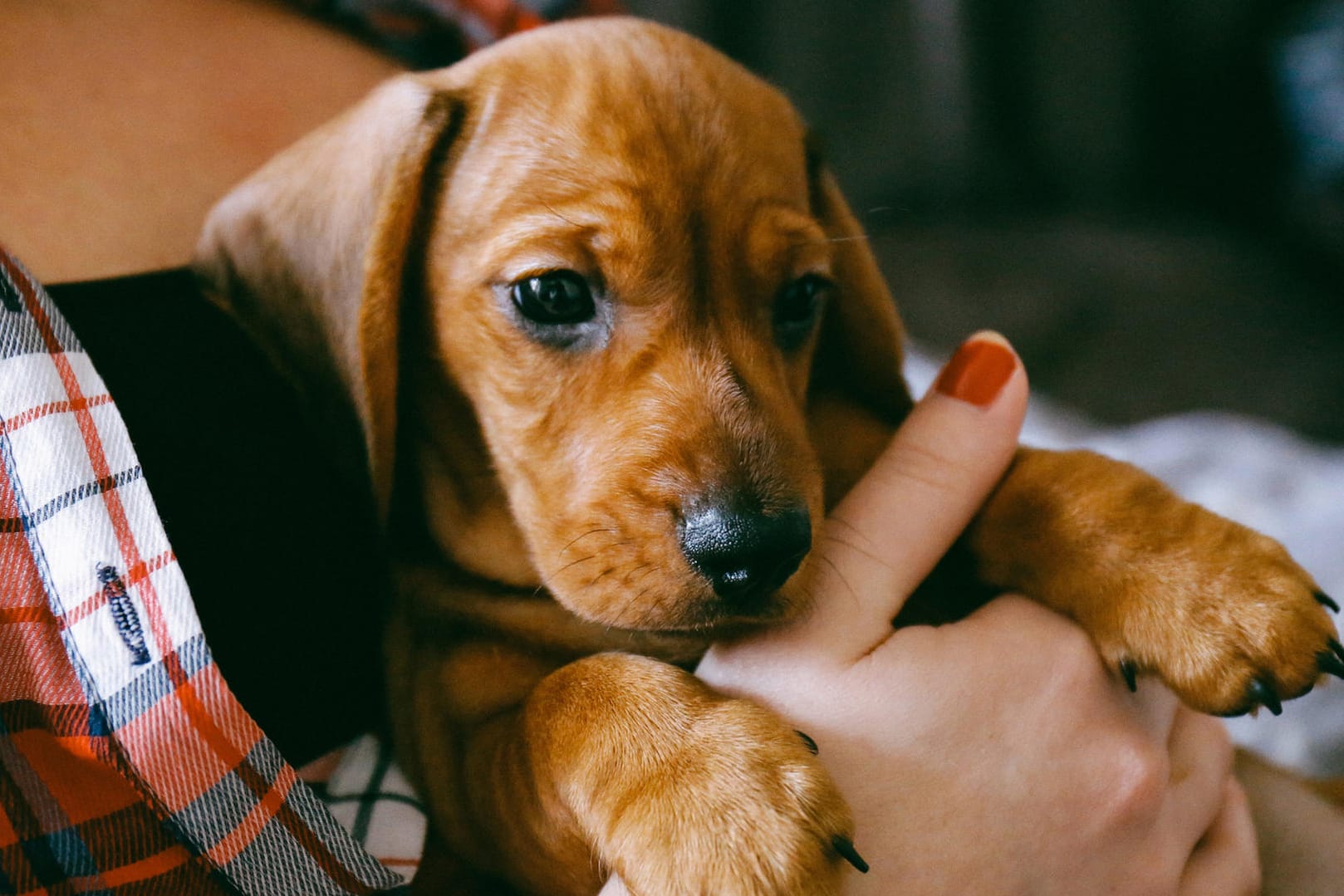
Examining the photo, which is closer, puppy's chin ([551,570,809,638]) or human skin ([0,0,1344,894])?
puppy's chin ([551,570,809,638])

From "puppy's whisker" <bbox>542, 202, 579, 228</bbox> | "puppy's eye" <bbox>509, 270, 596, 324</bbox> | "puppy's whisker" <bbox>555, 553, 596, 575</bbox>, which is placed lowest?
"puppy's whisker" <bbox>555, 553, 596, 575</bbox>

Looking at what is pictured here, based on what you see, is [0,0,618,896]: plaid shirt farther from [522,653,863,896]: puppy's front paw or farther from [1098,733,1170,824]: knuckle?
[1098,733,1170,824]: knuckle

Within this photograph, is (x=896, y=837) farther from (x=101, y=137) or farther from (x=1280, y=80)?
(x=1280, y=80)

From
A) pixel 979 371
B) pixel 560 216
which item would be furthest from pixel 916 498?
pixel 560 216

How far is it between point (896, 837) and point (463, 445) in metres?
0.80

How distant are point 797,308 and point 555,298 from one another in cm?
39

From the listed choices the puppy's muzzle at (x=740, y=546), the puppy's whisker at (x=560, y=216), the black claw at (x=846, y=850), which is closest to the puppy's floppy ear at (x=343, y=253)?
the puppy's whisker at (x=560, y=216)

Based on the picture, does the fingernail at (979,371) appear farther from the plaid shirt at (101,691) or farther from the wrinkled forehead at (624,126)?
the plaid shirt at (101,691)

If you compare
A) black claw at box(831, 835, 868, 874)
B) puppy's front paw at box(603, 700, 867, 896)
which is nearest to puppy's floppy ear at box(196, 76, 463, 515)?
puppy's front paw at box(603, 700, 867, 896)

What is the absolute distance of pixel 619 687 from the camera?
110 centimetres

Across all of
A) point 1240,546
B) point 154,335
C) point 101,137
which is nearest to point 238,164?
point 101,137

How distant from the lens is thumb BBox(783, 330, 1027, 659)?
1.19 m

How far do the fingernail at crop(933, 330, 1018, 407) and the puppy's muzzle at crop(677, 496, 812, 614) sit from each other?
0.41 meters

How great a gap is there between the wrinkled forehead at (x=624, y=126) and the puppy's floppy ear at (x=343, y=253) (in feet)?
0.29
